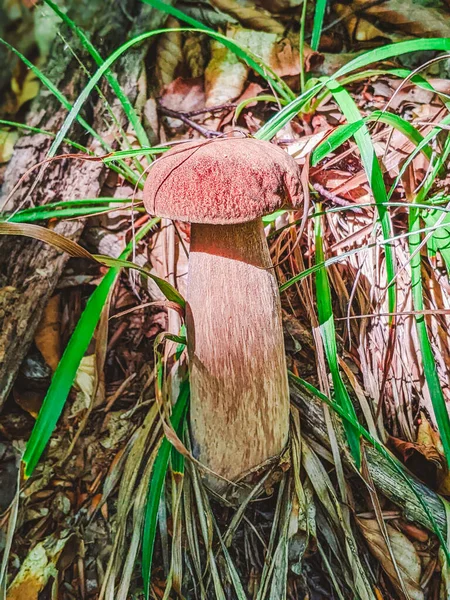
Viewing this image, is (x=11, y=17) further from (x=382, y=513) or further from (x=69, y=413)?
(x=382, y=513)

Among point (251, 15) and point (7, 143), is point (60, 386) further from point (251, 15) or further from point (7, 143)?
point (251, 15)

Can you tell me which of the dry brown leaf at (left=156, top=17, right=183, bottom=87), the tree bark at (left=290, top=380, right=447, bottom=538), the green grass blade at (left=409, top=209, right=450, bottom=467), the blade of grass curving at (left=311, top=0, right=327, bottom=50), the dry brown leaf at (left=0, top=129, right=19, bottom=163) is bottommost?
the tree bark at (left=290, top=380, right=447, bottom=538)

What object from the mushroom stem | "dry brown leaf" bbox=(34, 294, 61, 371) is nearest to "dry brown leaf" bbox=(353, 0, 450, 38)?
the mushroom stem

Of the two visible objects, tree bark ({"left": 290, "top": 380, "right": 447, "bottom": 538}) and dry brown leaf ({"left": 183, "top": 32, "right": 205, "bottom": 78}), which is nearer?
tree bark ({"left": 290, "top": 380, "right": 447, "bottom": 538})

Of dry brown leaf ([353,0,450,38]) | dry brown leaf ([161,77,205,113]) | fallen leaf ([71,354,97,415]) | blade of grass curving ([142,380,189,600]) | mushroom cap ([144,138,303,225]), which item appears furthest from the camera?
dry brown leaf ([161,77,205,113])

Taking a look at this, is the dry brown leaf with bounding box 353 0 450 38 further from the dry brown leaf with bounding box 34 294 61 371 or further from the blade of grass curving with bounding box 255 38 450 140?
the dry brown leaf with bounding box 34 294 61 371

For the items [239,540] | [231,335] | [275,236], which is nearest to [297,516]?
[239,540]

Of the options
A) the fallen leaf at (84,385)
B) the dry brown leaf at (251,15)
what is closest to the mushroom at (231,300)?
the fallen leaf at (84,385)
